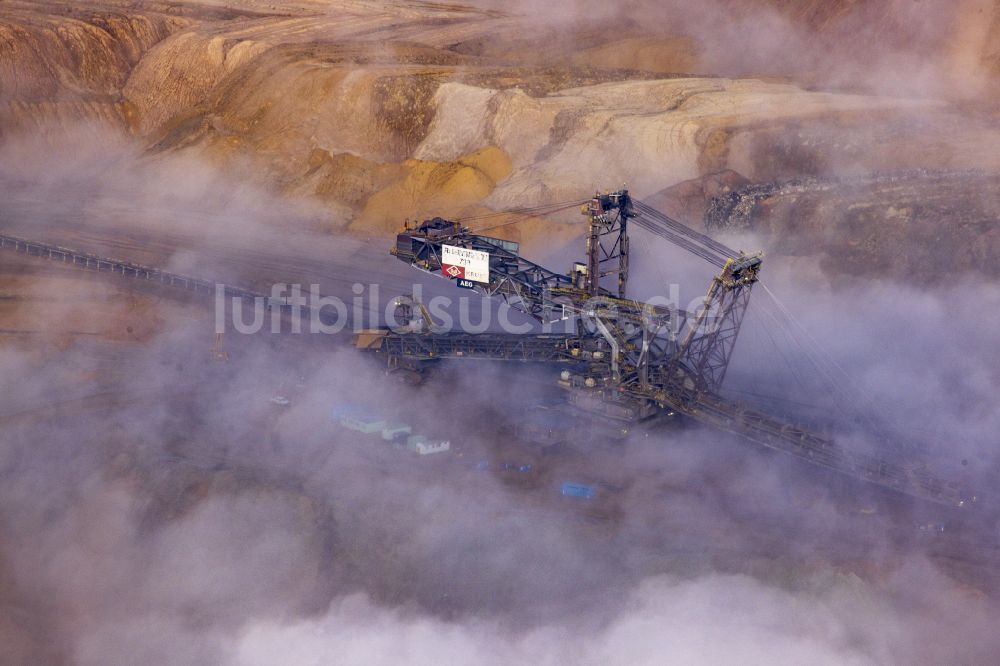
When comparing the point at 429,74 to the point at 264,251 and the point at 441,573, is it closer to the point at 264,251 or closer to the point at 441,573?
the point at 264,251

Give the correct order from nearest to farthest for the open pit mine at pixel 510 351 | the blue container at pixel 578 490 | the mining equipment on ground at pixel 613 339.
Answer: the open pit mine at pixel 510 351 < the blue container at pixel 578 490 < the mining equipment on ground at pixel 613 339

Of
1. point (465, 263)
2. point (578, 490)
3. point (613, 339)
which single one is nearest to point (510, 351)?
point (465, 263)

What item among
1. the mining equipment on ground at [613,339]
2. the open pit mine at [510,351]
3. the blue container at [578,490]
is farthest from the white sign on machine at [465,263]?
the blue container at [578,490]

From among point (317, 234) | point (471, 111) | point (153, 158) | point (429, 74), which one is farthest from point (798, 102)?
point (153, 158)

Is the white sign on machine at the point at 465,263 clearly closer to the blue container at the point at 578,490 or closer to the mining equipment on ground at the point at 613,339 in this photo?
the mining equipment on ground at the point at 613,339

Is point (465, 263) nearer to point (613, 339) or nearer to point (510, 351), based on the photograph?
point (510, 351)

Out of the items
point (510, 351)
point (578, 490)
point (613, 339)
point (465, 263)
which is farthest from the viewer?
point (510, 351)
